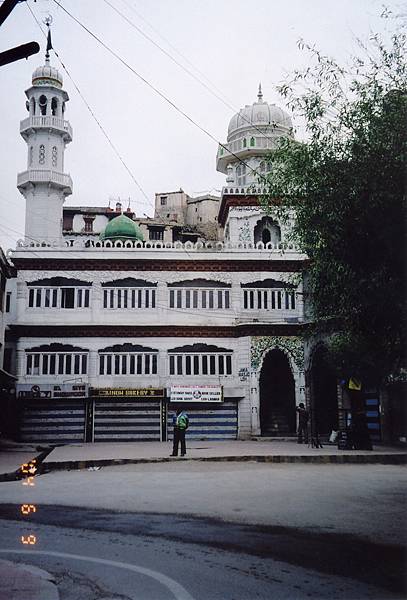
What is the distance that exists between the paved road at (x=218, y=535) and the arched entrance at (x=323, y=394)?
17.8 metres

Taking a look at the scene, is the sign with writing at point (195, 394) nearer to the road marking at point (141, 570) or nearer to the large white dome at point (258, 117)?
the large white dome at point (258, 117)

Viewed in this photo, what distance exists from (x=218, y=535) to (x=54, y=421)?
25223 mm

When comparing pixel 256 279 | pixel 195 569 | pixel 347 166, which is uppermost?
pixel 256 279

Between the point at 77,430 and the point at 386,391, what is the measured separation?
1477 centimetres

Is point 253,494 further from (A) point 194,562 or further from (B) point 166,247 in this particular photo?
(B) point 166,247

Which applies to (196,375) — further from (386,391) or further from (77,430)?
(386,391)

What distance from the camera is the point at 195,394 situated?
32.3 meters

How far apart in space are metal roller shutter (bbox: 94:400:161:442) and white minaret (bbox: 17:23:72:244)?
42.2 ft

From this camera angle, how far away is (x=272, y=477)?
15.1 meters

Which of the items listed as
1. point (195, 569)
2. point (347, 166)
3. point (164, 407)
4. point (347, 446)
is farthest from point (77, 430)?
point (195, 569)

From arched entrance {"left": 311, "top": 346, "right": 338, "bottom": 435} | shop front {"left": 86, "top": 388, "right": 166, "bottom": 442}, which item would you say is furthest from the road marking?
arched entrance {"left": 311, "top": 346, "right": 338, "bottom": 435}

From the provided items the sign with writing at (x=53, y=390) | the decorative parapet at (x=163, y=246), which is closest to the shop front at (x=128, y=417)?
the sign with writing at (x=53, y=390)

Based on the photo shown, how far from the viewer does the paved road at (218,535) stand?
6.05 metres

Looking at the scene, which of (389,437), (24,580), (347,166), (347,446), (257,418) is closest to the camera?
(24,580)
